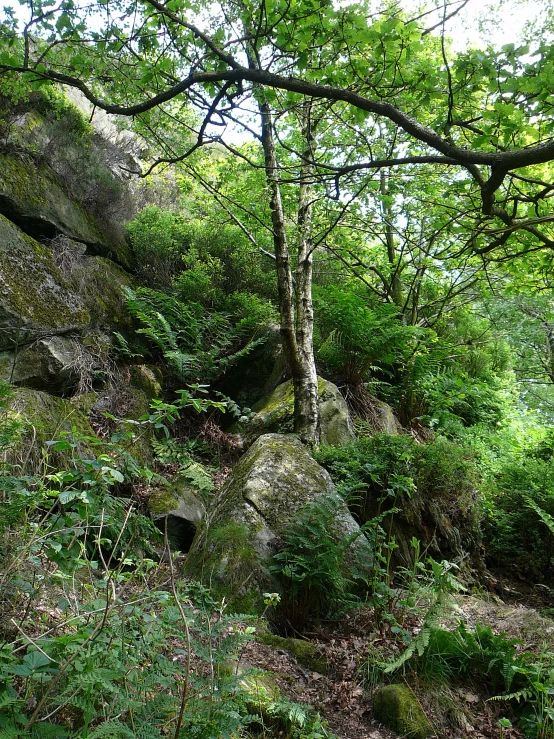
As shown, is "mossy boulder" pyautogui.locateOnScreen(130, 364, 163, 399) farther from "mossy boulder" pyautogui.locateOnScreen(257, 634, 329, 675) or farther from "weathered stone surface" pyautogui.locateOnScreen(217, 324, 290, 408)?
"mossy boulder" pyautogui.locateOnScreen(257, 634, 329, 675)

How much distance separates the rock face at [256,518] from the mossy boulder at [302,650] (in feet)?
1.06

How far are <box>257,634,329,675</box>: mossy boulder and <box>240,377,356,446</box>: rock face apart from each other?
274 centimetres

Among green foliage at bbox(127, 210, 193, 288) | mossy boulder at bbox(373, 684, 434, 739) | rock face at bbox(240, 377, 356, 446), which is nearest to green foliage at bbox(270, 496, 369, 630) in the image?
mossy boulder at bbox(373, 684, 434, 739)

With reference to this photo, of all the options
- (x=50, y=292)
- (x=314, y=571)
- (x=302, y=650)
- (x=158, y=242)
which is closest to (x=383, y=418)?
(x=314, y=571)

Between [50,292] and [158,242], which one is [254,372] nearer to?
[158,242]

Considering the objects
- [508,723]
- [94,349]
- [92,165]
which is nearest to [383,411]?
[94,349]

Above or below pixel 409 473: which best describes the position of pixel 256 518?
below

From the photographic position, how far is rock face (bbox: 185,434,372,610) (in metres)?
3.58

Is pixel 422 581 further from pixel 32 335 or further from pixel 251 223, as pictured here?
pixel 251 223

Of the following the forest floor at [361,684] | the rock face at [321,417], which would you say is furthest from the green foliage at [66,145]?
the forest floor at [361,684]

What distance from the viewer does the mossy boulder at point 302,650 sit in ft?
9.89

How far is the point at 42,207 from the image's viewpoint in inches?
258

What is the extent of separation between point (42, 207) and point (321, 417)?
4.80m

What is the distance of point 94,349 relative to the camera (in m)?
6.20
